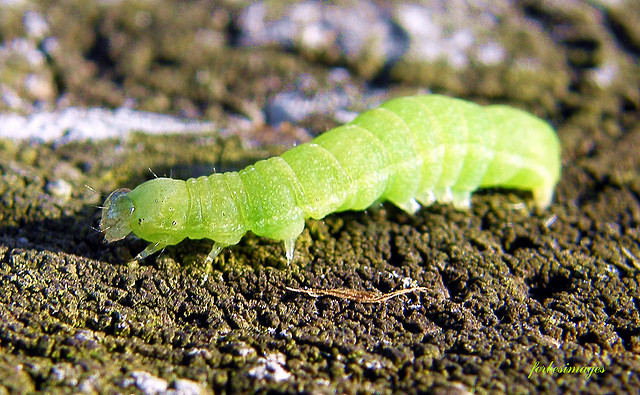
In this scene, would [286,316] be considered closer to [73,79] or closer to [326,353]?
[326,353]

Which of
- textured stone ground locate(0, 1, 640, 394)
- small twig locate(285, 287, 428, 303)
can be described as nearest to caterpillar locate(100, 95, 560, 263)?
textured stone ground locate(0, 1, 640, 394)

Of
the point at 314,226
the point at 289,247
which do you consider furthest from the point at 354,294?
the point at 314,226

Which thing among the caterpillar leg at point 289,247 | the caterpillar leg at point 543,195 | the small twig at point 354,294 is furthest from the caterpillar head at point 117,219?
the caterpillar leg at point 543,195

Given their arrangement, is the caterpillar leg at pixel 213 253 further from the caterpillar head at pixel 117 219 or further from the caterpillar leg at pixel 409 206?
the caterpillar leg at pixel 409 206

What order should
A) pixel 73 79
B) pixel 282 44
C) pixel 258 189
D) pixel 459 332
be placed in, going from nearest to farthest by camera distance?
pixel 459 332 < pixel 258 189 < pixel 73 79 < pixel 282 44

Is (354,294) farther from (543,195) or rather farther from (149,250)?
(543,195)

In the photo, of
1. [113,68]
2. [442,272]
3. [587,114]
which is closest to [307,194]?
[442,272]

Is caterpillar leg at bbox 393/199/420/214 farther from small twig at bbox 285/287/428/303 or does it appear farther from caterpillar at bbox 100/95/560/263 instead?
small twig at bbox 285/287/428/303
